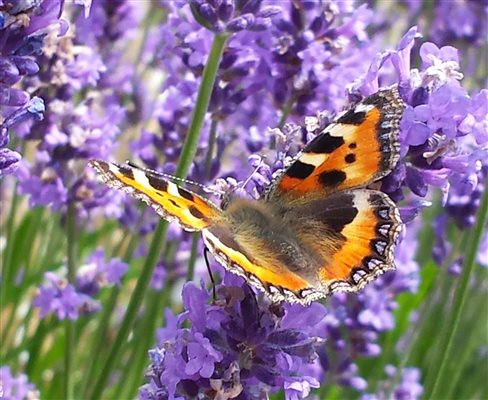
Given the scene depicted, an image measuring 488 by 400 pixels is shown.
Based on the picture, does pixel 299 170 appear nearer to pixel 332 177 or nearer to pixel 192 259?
pixel 332 177

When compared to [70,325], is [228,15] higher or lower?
higher

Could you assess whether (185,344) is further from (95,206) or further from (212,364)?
(95,206)

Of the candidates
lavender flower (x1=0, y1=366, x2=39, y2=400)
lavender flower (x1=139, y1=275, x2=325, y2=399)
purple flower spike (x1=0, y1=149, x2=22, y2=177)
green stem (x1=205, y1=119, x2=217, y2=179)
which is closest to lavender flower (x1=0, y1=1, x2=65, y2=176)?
purple flower spike (x1=0, y1=149, x2=22, y2=177)

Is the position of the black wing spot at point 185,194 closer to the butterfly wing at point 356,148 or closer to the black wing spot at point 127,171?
the black wing spot at point 127,171

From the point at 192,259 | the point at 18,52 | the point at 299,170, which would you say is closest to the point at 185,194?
the point at 299,170

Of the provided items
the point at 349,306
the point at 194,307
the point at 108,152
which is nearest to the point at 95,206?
the point at 108,152

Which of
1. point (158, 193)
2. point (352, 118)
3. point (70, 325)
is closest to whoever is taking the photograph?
point (158, 193)

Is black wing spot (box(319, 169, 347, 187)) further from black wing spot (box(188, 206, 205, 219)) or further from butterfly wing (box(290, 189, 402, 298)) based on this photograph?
black wing spot (box(188, 206, 205, 219))
